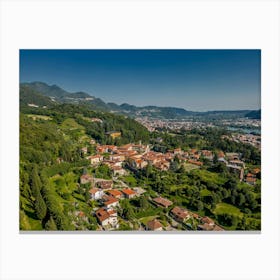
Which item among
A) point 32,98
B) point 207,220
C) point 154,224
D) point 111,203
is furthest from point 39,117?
point 207,220

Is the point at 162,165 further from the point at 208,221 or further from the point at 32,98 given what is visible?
the point at 32,98

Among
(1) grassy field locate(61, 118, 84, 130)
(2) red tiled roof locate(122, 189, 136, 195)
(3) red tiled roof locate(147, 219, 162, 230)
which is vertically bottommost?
(3) red tiled roof locate(147, 219, 162, 230)

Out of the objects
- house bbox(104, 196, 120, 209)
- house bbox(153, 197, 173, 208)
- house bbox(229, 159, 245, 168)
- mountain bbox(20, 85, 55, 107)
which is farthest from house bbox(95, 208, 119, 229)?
house bbox(229, 159, 245, 168)

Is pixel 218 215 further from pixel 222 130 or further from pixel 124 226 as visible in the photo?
pixel 222 130

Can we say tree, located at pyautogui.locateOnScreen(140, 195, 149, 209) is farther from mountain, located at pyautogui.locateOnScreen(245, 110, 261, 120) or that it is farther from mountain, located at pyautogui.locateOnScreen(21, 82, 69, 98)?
mountain, located at pyautogui.locateOnScreen(21, 82, 69, 98)

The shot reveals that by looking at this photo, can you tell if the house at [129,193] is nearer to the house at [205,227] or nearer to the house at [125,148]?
the house at [125,148]
